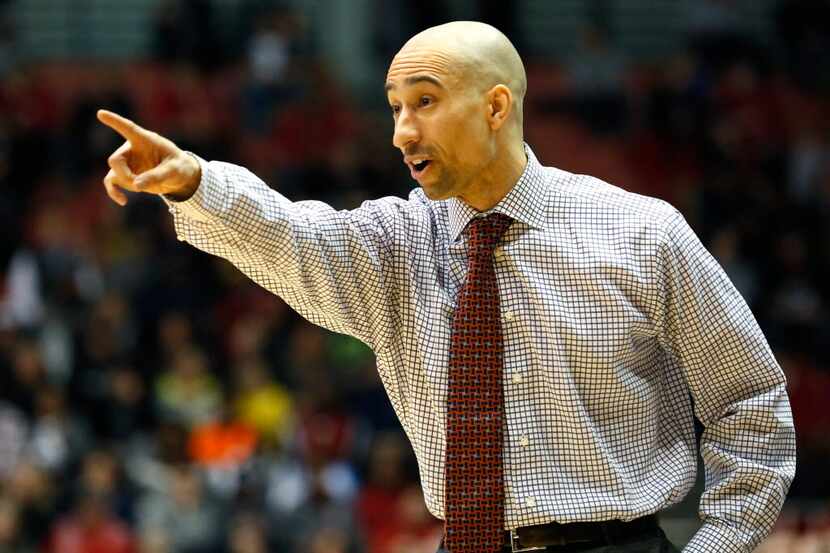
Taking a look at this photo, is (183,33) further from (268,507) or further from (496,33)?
(496,33)

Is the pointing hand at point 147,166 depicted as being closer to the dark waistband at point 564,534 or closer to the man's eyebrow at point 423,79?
the man's eyebrow at point 423,79

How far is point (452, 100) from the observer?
2.67 m

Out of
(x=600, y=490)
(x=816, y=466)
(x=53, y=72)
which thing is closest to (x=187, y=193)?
(x=600, y=490)

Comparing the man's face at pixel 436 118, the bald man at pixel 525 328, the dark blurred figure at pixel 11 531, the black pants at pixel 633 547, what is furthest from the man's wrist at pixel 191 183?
the dark blurred figure at pixel 11 531

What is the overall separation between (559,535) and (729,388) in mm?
455

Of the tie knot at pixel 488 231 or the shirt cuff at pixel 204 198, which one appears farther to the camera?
the tie knot at pixel 488 231

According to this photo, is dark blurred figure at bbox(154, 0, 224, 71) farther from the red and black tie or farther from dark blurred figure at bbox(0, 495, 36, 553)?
the red and black tie

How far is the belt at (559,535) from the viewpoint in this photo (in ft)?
8.79

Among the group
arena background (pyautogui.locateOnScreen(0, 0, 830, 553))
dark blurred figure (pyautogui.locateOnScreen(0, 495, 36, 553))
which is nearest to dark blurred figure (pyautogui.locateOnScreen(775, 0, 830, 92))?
arena background (pyautogui.locateOnScreen(0, 0, 830, 553))

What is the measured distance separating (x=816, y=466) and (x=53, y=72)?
6.88 meters

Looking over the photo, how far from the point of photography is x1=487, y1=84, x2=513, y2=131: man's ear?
2.71 meters

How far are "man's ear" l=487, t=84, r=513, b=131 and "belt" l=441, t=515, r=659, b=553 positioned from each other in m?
0.77

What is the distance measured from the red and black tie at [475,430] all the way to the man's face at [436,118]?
0.81 ft

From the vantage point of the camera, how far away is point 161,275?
9656 millimetres
